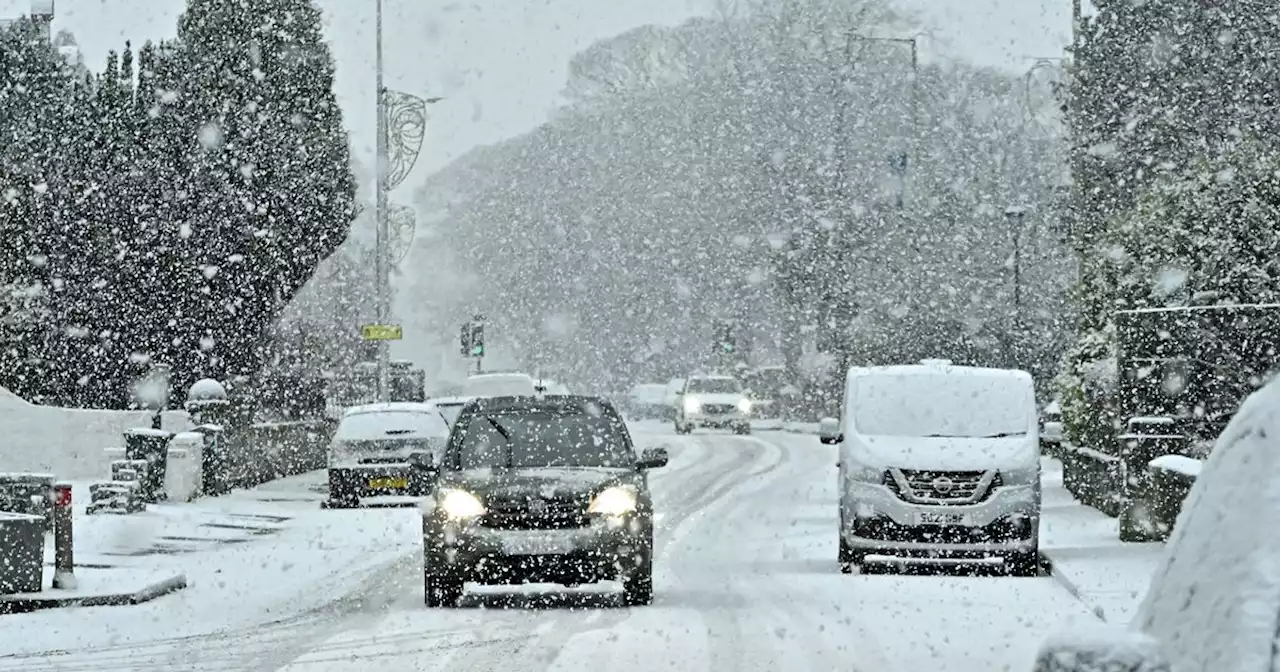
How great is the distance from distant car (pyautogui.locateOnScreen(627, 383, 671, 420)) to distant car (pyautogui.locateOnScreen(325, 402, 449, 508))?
162 ft

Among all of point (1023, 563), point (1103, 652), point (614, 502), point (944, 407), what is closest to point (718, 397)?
point (944, 407)

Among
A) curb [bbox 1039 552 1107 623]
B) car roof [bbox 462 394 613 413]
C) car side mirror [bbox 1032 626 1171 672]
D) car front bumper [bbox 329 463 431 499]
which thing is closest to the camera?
car side mirror [bbox 1032 626 1171 672]

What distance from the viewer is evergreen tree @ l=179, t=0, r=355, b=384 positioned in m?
40.9

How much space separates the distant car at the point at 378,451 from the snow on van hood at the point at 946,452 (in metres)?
11.6

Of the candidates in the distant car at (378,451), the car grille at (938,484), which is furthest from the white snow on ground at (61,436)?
the car grille at (938,484)

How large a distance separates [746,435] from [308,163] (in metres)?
19.9

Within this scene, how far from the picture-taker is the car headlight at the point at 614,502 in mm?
15438

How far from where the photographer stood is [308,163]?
43.2 m

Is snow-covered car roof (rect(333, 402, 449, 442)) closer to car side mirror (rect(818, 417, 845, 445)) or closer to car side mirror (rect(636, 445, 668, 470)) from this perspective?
car side mirror (rect(818, 417, 845, 445))

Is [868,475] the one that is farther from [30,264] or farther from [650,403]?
[650,403]

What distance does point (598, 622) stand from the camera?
14312 mm

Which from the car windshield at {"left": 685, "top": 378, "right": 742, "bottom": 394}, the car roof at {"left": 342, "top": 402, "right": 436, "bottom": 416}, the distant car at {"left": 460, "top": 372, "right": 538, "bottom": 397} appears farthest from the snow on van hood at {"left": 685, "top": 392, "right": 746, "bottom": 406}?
the car roof at {"left": 342, "top": 402, "right": 436, "bottom": 416}

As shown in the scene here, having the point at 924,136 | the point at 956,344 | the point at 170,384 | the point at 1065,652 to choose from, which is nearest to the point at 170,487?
the point at 170,384

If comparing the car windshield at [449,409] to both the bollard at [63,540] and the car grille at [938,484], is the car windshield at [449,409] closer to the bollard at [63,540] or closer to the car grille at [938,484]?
the car grille at [938,484]
